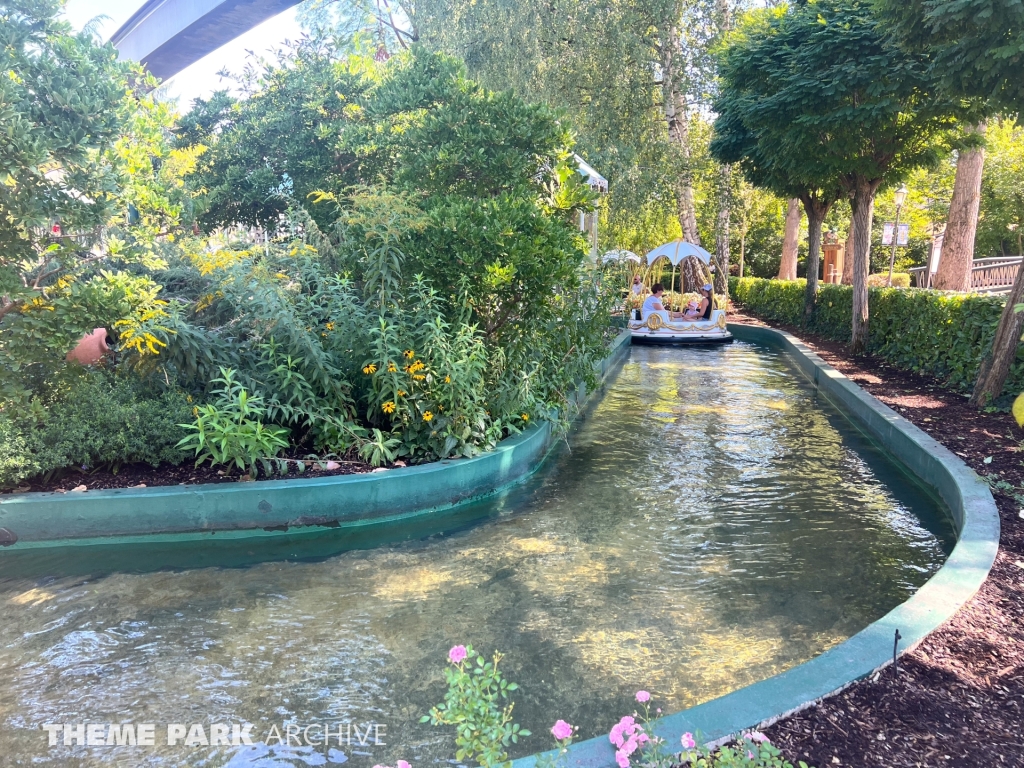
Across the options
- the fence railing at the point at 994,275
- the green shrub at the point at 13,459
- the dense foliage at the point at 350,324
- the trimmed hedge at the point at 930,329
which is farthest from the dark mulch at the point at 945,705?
the fence railing at the point at 994,275

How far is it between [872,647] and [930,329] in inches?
338

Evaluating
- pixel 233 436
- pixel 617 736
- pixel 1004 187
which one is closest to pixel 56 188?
pixel 233 436

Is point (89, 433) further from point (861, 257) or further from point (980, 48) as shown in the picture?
point (861, 257)

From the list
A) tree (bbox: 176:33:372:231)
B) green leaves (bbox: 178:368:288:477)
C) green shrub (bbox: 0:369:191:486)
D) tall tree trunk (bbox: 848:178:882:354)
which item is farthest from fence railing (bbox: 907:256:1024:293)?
green shrub (bbox: 0:369:191:486)

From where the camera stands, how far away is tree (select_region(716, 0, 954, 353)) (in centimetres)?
962

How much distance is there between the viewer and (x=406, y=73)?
29.1 feet

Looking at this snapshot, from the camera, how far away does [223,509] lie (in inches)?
180

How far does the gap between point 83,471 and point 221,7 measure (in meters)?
16.9

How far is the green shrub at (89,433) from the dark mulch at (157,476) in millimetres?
69

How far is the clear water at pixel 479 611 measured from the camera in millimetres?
2752

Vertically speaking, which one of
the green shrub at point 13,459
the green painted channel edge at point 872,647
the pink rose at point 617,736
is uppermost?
the green shrub at point 13,459

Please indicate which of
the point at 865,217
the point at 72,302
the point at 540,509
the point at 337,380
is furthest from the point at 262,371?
the point at 865,217

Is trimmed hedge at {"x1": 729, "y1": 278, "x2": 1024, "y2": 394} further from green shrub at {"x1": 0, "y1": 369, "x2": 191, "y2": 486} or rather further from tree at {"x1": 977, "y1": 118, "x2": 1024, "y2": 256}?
tree at {"x1": 977, "y1": 118, "x2": 1024, "y2": 256}

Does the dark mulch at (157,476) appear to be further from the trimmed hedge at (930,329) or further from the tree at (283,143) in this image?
the trimmed hedge at (930,329)
